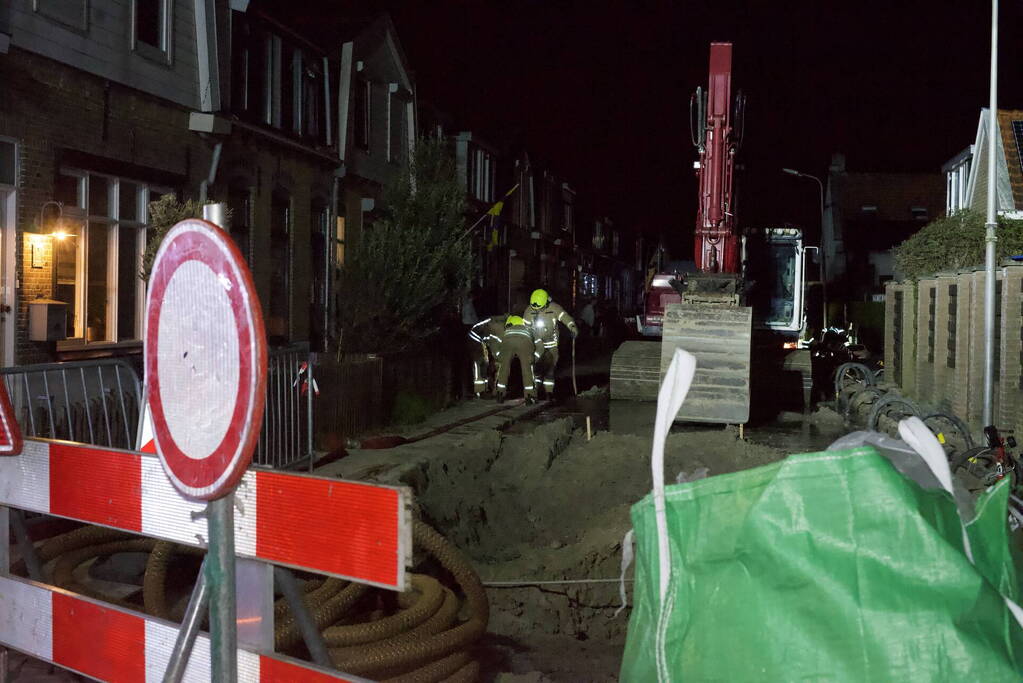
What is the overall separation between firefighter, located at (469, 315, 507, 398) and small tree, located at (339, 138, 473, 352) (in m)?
1.24

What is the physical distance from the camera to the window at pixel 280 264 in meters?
19.2

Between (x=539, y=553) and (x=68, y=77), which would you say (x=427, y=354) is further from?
(x=539, y=553)

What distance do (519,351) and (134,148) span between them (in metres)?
7.21

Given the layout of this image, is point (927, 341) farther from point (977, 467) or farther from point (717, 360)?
point (977, 467)

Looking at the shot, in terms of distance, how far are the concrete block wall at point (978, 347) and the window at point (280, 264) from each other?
1198 cm

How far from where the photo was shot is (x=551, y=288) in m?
45.5

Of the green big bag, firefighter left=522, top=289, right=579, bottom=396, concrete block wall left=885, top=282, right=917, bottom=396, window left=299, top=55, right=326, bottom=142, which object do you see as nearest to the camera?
the green big bag

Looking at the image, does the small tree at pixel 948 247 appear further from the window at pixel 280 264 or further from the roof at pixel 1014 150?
the roof at pixel 1014 150

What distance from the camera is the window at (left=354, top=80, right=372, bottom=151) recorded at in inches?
901

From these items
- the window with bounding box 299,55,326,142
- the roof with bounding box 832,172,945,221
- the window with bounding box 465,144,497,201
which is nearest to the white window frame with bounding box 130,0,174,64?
the window with bounding box 299,55,326,142

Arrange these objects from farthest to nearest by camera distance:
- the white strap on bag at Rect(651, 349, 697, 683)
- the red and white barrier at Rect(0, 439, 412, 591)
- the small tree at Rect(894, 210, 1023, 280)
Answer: the small tree at Rect(894, 210, 1023, 280) < the red and white barrier at Rect(0, 439, 412, 591) < the white strap on bag at Rect(651, 349, 697, 683)

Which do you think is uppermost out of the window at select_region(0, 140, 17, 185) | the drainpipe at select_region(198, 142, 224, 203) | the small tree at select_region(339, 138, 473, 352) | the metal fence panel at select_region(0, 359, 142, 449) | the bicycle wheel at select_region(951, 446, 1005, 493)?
the drainpipe at select_region(198, 142, 224, 203)

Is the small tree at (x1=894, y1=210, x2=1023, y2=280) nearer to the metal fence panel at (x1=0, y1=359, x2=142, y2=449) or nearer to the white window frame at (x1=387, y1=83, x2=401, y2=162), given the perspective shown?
the white window frame at (x1=387, y1=83, x2=401, y2=162)

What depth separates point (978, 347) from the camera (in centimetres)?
1338
